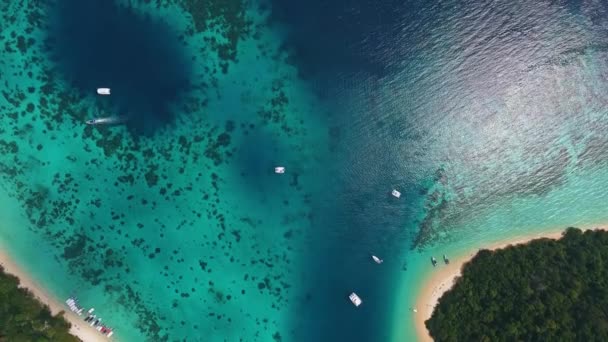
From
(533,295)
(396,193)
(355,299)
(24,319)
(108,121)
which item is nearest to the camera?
(24,319)

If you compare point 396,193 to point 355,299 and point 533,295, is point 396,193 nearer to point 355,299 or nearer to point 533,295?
point 355,299

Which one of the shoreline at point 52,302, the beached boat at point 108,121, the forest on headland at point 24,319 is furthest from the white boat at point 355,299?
the beached boat at point 108,121

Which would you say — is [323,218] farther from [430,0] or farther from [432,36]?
[430,0]

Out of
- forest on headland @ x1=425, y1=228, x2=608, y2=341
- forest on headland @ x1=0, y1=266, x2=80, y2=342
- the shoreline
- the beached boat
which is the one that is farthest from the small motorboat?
forest on headland @ x1=0, y1=266, x2=80, y2=342

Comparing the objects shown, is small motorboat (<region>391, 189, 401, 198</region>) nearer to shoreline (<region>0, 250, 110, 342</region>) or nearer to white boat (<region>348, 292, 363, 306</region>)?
white boat (<region>348, 292, 363, 306</region>)

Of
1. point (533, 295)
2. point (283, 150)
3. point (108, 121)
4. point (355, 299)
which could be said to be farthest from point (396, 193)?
point (108, 121)

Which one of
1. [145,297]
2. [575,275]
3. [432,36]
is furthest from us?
[432,36]

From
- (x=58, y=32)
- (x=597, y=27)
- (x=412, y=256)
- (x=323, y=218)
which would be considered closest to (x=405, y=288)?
(x=412, y=256)
